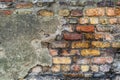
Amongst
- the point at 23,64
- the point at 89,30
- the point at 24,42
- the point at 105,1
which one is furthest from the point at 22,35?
the point at 105,1

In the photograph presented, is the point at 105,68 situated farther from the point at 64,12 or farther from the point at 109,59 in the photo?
the point at 64,12

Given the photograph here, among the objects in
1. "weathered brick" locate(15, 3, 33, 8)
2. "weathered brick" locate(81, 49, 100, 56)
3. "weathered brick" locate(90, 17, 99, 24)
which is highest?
"weathered brick" locate(15, 3, 33, 8)

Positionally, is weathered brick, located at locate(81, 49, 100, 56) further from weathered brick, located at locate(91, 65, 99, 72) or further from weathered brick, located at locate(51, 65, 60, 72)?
weathered brick, located at locate(51, 65, 60, 72)

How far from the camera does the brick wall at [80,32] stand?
342 cm

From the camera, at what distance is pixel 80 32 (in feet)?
11.4

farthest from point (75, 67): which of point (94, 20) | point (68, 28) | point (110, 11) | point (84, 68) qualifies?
point (110, 11)

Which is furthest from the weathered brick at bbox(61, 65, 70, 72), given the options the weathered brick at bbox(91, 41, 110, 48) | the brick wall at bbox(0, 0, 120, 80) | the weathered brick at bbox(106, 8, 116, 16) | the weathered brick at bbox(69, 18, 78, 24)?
the weathered brick at bbox(106, 8, 116, 16)

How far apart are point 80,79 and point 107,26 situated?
2.09 feet

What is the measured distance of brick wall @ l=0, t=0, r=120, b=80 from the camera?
3.42 meters

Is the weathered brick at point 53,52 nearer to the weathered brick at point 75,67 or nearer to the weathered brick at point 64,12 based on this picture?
the weathered brick at point 75,67

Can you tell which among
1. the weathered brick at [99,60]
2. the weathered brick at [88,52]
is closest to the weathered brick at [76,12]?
the weathered brick at [88,52]

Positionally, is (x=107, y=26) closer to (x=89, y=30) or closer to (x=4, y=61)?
(x=89, y=30)

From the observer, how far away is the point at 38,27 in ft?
11.2

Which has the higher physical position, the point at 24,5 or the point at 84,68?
the point at 24,5
